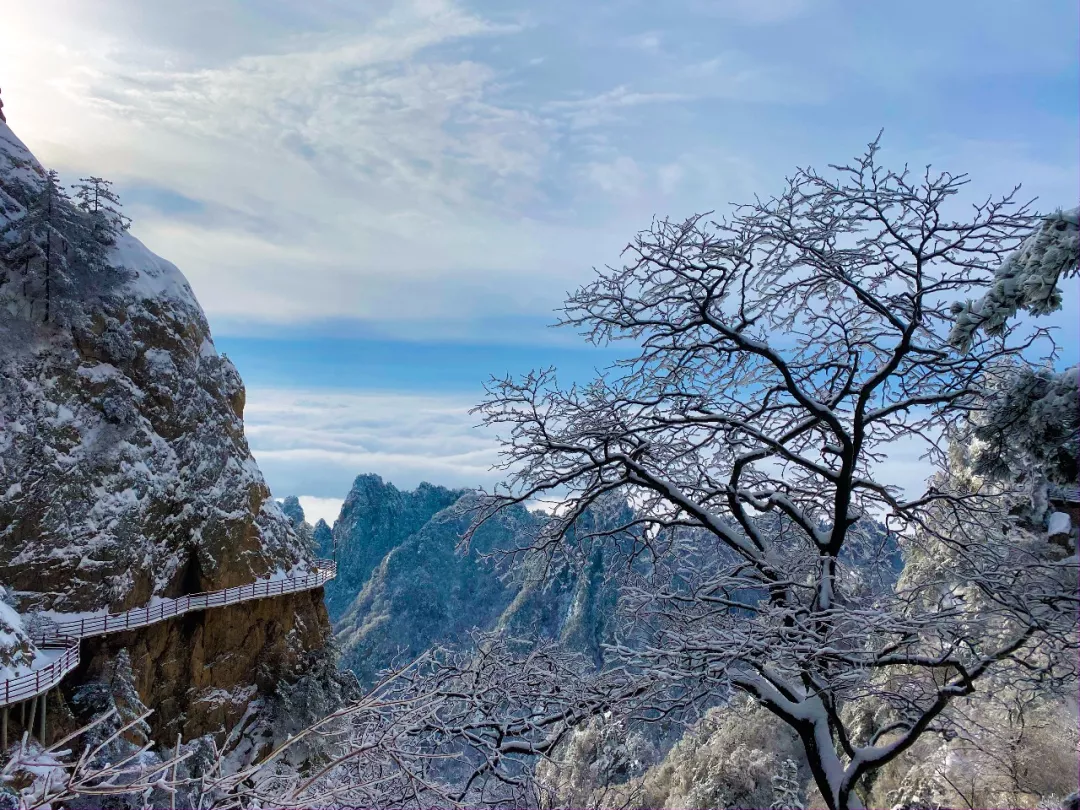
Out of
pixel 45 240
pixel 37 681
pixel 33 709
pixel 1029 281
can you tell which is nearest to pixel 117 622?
pixel 33 709

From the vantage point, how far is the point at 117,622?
72.3 ft

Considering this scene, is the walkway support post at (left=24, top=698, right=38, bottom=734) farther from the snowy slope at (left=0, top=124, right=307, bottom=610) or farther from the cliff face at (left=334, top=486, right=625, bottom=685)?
the cliff face at (left=334, top=486, right=625, bottom=685)

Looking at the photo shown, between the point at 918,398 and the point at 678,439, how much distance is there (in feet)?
6.70

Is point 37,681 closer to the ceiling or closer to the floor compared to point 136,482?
closer to the floor

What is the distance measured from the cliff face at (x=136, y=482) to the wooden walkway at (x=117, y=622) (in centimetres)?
57

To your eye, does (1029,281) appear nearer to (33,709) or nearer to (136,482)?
(33,709)

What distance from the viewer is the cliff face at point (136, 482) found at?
22516 mm

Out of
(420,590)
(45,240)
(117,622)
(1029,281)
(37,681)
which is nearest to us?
(1029,281)

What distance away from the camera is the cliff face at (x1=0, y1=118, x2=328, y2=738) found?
22516mm

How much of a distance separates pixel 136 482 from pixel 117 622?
5.53m

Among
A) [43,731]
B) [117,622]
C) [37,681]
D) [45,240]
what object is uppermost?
[45,240]

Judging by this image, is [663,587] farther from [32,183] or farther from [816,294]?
[32,183]

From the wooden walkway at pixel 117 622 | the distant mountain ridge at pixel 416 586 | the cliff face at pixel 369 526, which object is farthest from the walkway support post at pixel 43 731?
the cliff face at pixel 369 526

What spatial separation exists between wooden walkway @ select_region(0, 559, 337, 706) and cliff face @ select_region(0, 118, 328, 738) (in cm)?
57
